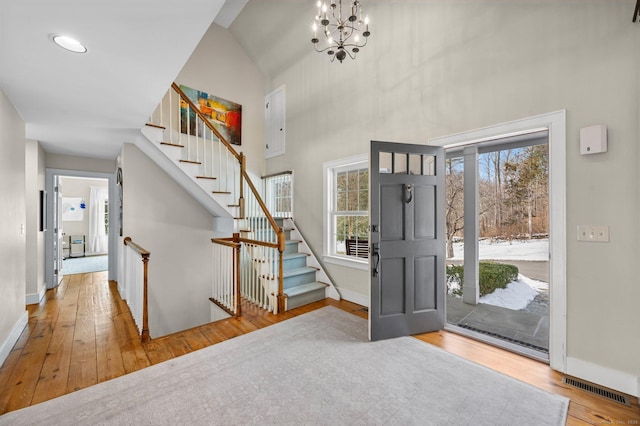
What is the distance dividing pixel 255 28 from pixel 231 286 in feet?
15.5

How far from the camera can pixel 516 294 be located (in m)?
4.73

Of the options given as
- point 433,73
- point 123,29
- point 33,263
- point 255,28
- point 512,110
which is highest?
point 255,28

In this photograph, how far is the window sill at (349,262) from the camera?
385 centimetres

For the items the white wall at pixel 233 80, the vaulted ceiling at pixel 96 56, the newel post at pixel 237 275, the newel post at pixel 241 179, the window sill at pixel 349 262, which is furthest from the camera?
the white wall at pixel 233 80

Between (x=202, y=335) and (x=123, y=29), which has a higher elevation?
(x=123, y=29)

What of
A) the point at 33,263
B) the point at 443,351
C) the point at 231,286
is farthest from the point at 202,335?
the point at 33,263

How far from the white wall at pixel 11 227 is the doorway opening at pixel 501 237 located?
16.0 feet

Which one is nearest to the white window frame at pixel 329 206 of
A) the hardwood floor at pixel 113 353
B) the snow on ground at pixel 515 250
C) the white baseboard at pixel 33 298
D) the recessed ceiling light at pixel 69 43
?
the hardwood floor at pixel 113 353

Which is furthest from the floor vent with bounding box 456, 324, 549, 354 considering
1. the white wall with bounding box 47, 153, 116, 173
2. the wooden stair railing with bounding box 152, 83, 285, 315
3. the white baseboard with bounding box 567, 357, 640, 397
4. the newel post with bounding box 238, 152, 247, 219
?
the white wall with bounding box 47, 153, 116, 173

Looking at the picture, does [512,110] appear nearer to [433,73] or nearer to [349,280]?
[433,73]

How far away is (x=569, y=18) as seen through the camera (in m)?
2.22

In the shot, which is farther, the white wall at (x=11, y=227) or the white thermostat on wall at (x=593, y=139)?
the white wall at (x=11, y=227)

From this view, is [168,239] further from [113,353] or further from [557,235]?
[557,235]

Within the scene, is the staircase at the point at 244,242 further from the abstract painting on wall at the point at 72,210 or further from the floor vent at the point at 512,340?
the abstract painting on wall at the point at 72,210
